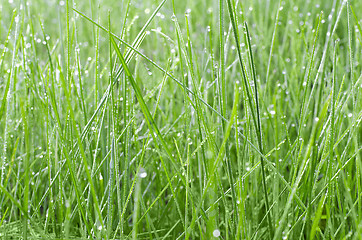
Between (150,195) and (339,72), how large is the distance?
2.07 ft

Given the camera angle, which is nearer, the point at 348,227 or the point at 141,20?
the point at 348,227

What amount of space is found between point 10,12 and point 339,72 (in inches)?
58.6

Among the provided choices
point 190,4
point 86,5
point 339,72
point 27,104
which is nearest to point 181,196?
point 27,104

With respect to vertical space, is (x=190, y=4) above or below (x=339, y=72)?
above

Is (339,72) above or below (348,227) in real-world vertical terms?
above

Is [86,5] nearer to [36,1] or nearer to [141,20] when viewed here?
[36,1]

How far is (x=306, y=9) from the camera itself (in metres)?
1.64

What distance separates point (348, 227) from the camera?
2.31ft

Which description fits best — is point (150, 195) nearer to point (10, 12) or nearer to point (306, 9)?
point (306, 9)

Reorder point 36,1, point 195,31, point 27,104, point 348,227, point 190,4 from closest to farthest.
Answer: point 348,227 → point 27,104 → point 190,4 → point 195,31 → point 36,1

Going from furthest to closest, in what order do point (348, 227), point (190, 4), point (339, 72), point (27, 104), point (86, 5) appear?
point (86, 5) → point (190, 4) → point (339, 72) → point (27, 104) → point (348, 227)

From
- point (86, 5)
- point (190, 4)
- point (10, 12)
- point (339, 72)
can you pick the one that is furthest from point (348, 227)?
point (86, 5)

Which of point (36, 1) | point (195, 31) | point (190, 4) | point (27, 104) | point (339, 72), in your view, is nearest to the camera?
point (27, 104)

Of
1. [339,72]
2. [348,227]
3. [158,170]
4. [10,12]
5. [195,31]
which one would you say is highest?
[10,12]
